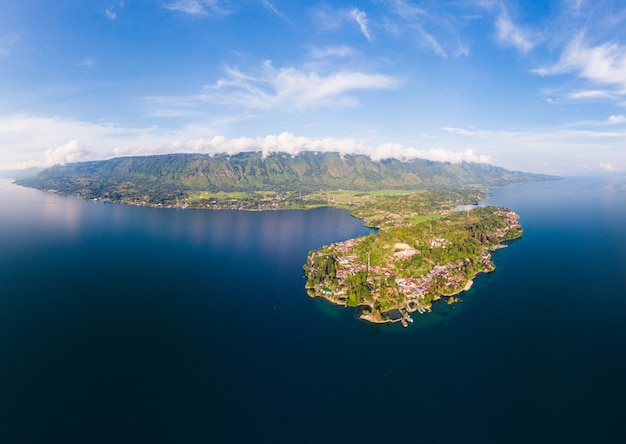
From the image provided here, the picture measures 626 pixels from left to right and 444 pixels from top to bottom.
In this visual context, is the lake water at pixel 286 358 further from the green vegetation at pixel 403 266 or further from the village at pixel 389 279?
the green vegetation at pixel 403 266

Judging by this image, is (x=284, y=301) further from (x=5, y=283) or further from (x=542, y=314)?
(x=5, y=283)

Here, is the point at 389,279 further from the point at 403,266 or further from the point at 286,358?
the point at 286,358

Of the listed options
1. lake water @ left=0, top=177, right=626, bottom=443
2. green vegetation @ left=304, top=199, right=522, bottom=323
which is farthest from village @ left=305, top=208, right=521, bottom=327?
lake water @ left=0, top=177, right=626, bottom=443

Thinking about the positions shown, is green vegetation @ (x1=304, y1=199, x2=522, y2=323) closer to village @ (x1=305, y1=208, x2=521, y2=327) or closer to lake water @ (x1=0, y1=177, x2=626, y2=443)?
village @ (x1=305, y1=208, x2=521, y2=327)

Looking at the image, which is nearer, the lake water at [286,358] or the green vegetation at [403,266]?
the lake water at [286,358]

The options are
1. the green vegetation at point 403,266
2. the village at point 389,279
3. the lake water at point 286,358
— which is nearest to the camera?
the lake water at point 286,358

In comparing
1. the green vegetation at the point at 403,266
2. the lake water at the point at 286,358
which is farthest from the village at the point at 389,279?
the lake water at the point at 286,358

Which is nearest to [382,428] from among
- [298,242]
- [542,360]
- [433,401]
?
[433,401]

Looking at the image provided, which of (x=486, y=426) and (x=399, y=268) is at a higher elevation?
(x=399, y=268)
